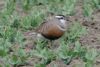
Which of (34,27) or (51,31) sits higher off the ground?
(51,31)

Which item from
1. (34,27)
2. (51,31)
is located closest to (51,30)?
(51,31)

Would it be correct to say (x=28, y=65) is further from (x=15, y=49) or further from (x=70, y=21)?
(x=70, y=21)

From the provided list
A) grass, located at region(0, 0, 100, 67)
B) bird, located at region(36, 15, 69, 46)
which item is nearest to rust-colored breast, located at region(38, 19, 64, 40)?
bird, located at region(36, 15, 69, 46)

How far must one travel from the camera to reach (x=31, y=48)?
881 cm

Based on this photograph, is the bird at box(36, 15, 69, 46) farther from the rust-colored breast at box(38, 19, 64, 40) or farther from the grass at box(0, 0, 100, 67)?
the grass at box(0, 0, 100, 67)

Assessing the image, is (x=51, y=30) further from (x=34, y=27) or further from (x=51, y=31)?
(x=34, y=27)

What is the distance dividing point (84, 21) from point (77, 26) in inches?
30.6

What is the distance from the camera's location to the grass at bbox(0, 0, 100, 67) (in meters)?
8.00

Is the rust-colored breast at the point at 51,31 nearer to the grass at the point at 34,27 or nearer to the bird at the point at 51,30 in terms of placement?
the bird at the point at 51,30

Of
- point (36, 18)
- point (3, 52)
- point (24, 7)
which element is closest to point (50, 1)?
point (24, 7)

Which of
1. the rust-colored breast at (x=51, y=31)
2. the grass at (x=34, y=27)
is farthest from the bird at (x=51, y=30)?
the grass at (x=34, y=27)

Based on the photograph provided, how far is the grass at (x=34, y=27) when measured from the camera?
800 cm

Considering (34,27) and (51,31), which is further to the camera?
(34,27)

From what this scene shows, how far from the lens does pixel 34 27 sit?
9.81 metres
